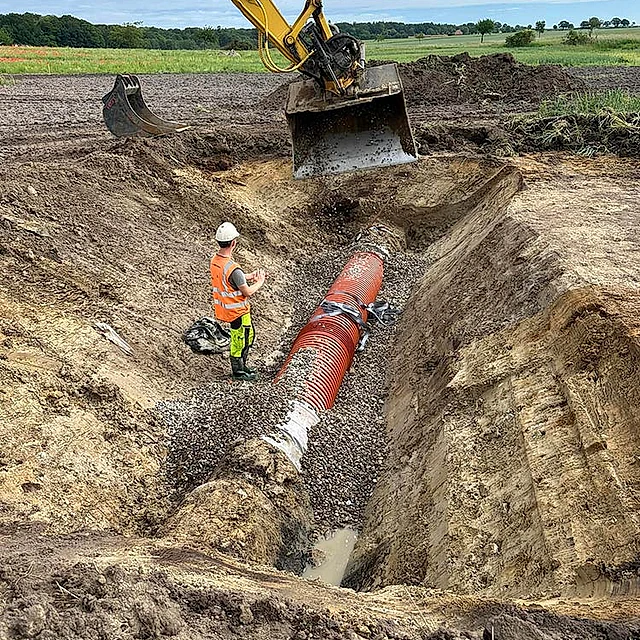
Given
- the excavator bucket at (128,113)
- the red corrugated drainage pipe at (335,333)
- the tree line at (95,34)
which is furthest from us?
the tree line at (95,34)

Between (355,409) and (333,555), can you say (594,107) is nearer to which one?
(355,409)

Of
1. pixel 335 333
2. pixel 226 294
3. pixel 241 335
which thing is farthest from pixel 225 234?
pixel 335 333

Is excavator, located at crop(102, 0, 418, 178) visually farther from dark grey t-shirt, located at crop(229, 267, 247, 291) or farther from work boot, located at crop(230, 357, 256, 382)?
work boot, located at crop(230, 357, 256, 382)

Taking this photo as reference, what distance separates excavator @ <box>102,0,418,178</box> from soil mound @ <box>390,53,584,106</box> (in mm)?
7471

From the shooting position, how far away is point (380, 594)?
4168 millimetres

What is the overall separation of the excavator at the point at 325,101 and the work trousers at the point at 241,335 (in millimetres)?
4888

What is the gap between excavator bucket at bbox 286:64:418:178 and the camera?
472 inches

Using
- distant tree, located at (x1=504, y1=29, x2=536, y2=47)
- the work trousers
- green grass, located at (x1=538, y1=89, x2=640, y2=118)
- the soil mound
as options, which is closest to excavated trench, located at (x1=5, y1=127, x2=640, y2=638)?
the work trousers

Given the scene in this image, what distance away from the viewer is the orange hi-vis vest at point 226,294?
23.9ft

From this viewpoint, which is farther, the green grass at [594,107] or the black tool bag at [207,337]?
the green grass at [594,107]

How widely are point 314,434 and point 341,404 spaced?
99cm

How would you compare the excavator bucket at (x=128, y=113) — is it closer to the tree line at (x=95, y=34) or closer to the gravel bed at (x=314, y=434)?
the gravel bed at (x=314, y=434)

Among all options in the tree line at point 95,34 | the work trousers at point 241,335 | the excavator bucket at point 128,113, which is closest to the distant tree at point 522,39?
the tree line at point 95,34

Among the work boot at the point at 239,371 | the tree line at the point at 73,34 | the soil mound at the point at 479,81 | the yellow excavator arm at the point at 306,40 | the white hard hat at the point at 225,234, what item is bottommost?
the work boot at the point at 239,371
